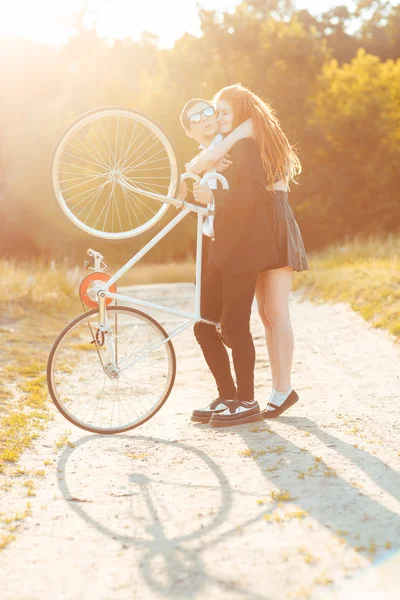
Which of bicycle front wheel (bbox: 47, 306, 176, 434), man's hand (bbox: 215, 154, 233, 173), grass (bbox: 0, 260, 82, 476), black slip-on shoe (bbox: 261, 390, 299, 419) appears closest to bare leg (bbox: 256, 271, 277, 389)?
black slip-on shoe (bbox: 261, 390, 299, 419)

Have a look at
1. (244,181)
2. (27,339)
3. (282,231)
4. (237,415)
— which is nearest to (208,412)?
(237,415)

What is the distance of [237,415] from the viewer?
4.89 metres

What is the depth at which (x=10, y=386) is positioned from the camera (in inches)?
270

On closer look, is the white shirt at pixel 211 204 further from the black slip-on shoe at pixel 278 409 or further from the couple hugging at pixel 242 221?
the black slip-on shoe at pixel 278 409

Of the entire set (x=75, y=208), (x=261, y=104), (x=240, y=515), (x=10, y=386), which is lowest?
(x=10, y=386)

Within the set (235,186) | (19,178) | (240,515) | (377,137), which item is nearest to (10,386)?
(235,186)

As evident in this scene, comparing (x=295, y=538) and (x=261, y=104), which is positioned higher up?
(x=261, y=104)

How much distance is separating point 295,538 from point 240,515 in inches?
14.6

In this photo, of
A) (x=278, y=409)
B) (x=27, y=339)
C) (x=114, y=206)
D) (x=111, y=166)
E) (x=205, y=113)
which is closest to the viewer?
(x=111, y=166)

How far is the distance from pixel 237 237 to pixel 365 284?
6523 mm

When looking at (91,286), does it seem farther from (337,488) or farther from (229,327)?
(337,488)

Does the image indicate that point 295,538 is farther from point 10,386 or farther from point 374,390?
point 10,386

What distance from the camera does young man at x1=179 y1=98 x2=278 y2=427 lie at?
15.1 feet

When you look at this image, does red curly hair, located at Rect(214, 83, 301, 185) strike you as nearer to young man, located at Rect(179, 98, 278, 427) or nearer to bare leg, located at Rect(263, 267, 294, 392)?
young man, located at Rect(179, 98, 278, 427)
